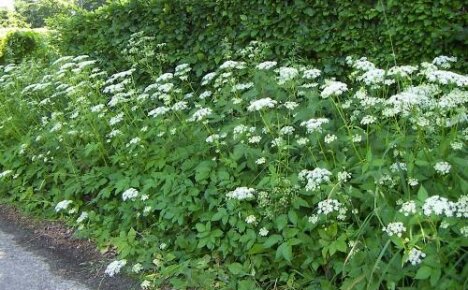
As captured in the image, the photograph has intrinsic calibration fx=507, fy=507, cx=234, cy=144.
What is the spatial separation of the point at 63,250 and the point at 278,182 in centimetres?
247

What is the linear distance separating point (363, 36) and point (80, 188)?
3.45 metres

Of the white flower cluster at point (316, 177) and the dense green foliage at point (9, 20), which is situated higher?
the white flower cluster at point (316, 177)

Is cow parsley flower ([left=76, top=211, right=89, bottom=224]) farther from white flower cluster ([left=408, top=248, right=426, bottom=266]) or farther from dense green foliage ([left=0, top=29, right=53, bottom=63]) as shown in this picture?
dense green foliage ([left=0, top=29, right=53, bottom=63])

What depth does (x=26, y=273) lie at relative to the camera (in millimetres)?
4508

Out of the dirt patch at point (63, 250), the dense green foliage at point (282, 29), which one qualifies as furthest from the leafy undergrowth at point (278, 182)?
the dense green foliage at point (282, 29)

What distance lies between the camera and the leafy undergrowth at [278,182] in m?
3.06

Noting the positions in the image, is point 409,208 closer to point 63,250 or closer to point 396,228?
point 396,228

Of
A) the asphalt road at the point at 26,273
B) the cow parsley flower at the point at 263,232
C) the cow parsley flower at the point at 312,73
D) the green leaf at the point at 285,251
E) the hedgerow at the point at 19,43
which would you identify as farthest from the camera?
the hedgerow at the point at 19,43

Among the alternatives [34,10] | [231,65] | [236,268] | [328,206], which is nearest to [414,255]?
[328,206]

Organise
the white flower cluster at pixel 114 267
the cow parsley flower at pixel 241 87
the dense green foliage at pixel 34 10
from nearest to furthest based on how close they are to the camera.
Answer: the white flower cluster at pixel 114 267, the cow parsley flower at pixel 241 87, the dense green foliage at pixel 34 10

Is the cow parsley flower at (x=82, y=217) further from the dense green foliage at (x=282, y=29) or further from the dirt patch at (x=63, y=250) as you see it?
the dense green foliage at (x=282, y=29)

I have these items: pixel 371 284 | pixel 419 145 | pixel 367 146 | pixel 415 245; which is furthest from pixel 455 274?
pixel 367 146

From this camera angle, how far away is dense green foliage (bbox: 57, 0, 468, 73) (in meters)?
4.98

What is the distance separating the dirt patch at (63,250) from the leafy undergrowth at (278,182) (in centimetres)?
14
